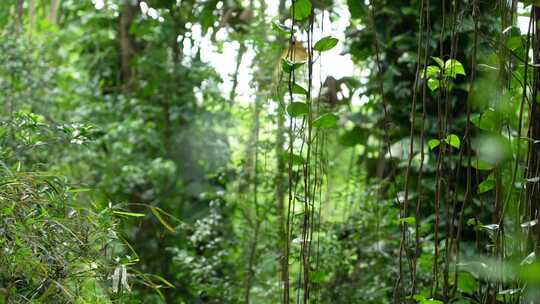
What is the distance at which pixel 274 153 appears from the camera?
3.52 m

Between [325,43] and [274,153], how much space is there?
197 cm

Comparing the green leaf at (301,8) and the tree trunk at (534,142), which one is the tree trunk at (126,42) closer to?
the green leaf at (301,8)

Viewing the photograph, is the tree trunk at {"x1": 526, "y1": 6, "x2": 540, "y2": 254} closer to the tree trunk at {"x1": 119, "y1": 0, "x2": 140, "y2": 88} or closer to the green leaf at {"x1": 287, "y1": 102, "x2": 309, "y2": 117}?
the green leaf at {"x1": 287, "y1": 102, "x2": 309, "y2": 117}

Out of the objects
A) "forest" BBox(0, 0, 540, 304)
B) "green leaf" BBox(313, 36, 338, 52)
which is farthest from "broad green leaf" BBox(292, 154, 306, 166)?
"green leaf" BBox(313, 36, 338, 52)

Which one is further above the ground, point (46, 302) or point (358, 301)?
point (46, 302)

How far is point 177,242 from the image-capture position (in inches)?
153

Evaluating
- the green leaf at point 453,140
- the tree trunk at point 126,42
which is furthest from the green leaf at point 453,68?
the tree trunk at point 126,42

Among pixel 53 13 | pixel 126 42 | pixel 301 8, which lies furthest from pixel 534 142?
pixel 53 13

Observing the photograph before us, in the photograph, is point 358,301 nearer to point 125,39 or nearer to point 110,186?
point 110,186

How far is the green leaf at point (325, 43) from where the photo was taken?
5.09ft

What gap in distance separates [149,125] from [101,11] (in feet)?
2.72

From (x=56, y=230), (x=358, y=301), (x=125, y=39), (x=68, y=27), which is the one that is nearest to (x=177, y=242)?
(x=358, y=301)

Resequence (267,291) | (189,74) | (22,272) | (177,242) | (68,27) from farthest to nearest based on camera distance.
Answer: (68,27) < (189,74) < (177,242) < (267,291) < (22,272)

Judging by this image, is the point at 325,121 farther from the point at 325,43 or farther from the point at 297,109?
the point at 325,43
